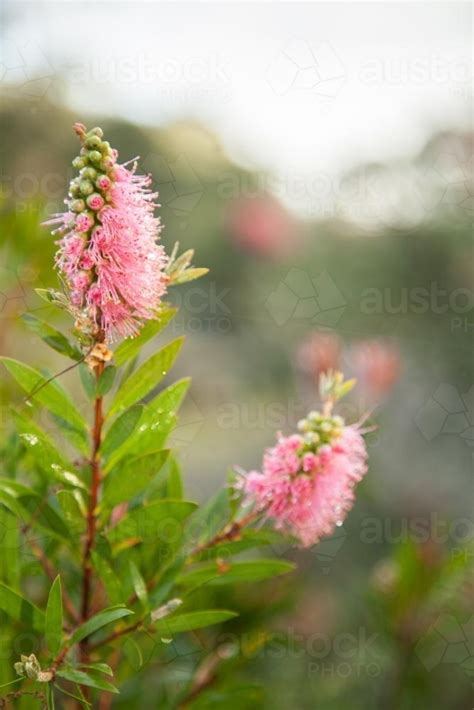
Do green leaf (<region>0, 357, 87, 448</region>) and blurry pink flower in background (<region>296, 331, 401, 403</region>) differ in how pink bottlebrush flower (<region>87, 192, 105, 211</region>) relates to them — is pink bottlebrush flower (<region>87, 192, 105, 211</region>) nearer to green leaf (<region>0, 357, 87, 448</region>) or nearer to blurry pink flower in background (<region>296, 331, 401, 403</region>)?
green leaf (<region>0, 357, 87, 448</region>)

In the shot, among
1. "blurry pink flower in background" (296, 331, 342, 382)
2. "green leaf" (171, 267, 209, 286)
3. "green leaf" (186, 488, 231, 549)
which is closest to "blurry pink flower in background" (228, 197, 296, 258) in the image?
"blurry pink flower in background" (296, 331, 342, 382)

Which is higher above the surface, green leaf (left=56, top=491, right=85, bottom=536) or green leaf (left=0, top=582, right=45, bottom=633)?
green leaf (left=56, top=491, right=85, bottom=536)

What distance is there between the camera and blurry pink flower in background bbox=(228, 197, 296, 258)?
301cm

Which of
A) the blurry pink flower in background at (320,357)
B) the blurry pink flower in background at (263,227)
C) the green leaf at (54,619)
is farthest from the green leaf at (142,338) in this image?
the blurry pink flower in background at (263,227)

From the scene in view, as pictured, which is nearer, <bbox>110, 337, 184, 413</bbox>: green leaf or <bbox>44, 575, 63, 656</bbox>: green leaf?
<bbox>44, 575, 63, 656</bbox>: green leaf

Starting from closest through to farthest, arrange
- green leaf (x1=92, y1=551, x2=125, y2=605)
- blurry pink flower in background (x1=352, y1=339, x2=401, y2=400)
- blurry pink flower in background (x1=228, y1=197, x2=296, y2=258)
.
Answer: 1. green leaf (x1=92, y1=551, x2=125, y2=605)
2. blurry pink flower in background (x1=352, y1=339, x2=401, y2=400)
3. blurry pink flower in background (x1=228, y1=197, x2=296, y2=258)

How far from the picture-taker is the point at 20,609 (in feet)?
2.49

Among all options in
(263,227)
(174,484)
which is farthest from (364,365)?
(263,227)

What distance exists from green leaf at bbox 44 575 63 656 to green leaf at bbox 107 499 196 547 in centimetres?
13

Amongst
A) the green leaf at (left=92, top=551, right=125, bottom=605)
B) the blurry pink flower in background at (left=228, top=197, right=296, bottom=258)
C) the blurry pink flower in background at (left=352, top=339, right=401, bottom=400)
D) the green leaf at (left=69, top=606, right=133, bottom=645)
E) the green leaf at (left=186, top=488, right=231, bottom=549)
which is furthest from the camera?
the blurry pink flower in background at (left=228, top=197, right=296, bottom=258)

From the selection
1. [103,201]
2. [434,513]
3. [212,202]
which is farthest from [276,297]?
[103,201]

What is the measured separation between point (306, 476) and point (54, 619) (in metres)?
0.29

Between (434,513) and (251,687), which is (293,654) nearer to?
(251,687)

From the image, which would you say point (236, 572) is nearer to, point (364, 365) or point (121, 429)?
point (121, 429)
